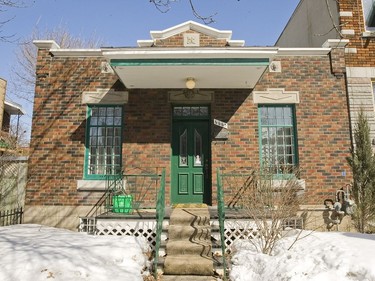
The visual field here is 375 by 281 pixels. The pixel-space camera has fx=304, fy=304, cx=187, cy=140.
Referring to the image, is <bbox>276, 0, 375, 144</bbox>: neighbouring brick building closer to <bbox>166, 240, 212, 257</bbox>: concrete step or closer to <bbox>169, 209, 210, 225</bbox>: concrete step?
<bbox>169, 209, 210, 225</bbox>: concrete step

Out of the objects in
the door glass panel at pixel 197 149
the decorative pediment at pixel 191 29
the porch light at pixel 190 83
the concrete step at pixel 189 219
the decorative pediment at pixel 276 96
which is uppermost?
the decorative pediment at pixel 191 29

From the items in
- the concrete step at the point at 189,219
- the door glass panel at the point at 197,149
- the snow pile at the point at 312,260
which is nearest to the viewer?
the snow pile at the point at 312,260

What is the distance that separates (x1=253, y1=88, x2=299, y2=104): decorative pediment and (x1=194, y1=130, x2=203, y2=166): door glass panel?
190cm

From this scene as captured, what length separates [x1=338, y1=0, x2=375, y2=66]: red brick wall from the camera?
899cm

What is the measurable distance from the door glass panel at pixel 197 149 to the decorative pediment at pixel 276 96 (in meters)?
1.90

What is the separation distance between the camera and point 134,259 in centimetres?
561

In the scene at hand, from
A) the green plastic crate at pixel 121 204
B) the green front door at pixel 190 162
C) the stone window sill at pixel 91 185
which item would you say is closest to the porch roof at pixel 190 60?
the green front door at pixel 190 162

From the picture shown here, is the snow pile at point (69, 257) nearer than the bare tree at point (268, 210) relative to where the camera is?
Yes

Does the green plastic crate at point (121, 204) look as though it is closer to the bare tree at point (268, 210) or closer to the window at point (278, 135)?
the bare tree at point (268, 210)

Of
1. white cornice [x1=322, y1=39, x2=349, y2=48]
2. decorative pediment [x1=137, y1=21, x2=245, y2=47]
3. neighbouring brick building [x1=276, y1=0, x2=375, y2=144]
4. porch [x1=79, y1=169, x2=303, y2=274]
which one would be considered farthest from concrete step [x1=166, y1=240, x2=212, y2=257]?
white cornice [x1=322, y1=39, x2=349, y2=48]

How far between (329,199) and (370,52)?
462 centimetres

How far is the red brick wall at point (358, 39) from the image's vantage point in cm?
899

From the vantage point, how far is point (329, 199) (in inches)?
323

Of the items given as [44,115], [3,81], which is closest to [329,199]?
[44,115]
